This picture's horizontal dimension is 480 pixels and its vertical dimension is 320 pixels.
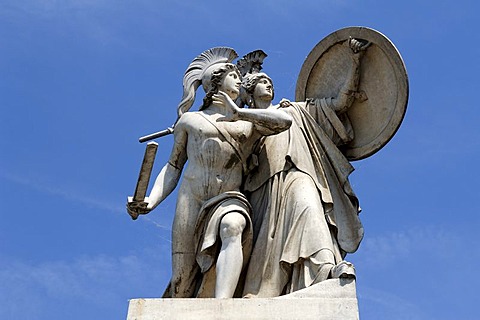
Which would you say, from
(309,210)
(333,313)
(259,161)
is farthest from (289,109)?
(333,313)

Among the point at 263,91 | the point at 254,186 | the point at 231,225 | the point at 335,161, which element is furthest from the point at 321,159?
the point at 231,225

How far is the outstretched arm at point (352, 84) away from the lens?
12508mm

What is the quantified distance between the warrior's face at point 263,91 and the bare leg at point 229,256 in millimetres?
1600

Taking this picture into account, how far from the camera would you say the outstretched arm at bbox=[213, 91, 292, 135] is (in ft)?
37.3

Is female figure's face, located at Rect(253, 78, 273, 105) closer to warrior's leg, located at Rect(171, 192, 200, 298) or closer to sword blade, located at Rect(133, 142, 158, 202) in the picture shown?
warrior's leg, located at Rect(171, 192, 200, 298)

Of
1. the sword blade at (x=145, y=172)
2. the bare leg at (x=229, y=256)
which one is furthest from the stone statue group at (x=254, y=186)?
the sword blade at (x=145, y=172)

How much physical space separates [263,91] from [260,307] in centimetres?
284

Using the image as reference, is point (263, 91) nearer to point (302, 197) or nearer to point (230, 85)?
point (230, 85)

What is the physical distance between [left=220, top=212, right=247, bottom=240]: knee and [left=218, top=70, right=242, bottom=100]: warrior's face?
156cm

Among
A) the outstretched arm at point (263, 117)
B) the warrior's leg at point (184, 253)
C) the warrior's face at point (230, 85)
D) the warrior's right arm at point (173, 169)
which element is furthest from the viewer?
the warrior's face at point (230, 85)

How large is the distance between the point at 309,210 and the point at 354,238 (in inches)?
29.4

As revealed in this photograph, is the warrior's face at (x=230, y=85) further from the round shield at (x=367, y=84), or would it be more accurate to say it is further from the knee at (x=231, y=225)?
the knee at (x=231, y=225)

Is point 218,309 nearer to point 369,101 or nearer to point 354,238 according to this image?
point 354,238

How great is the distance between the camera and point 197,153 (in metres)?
11.6
